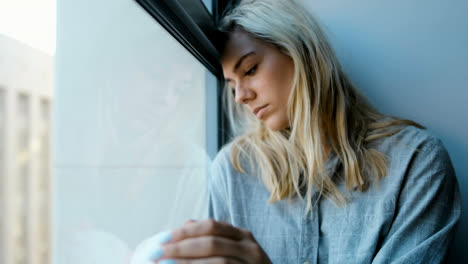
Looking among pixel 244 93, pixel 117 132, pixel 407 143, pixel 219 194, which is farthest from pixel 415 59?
pixel 117 132

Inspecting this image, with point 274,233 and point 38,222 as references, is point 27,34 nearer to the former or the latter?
point 38,222

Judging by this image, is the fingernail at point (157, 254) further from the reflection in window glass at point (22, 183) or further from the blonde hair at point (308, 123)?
the blonde hair at point (308, 123)

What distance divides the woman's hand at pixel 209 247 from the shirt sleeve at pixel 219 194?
0.44 m

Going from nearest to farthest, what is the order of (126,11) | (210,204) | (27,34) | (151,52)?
(27,34) → (126,11) → (151,52) → (210,204)

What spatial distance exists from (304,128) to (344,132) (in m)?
0.11

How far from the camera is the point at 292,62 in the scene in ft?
2.64

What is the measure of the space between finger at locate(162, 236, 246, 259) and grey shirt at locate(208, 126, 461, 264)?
1.42 feet

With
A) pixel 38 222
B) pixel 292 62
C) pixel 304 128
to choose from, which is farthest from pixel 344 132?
pixel 38 222

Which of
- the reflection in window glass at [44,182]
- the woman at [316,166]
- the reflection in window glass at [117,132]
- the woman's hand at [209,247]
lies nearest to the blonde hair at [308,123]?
the woman at [316,166]

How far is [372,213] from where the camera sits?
0.76 metres

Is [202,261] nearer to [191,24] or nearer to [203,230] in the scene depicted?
[203,230]

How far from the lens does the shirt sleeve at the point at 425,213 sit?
0.68 metres

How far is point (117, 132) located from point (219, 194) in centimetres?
36

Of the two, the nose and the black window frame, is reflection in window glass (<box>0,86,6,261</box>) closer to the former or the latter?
the black window frame
